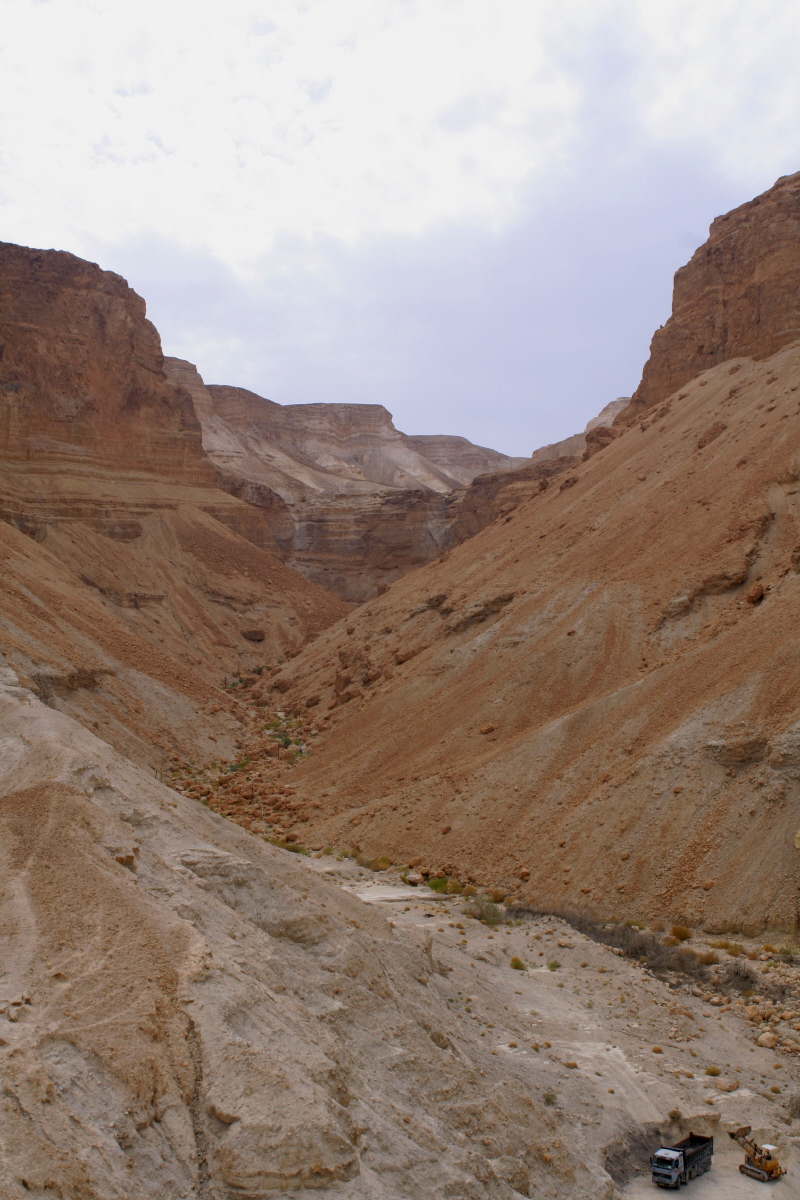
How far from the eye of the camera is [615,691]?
17734 mm

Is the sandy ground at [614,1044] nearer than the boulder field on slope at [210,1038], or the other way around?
the boulder field on slope at [210,1038]

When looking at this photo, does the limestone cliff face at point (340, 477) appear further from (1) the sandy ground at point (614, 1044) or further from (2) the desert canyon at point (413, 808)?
(1) the sandy ground at point (614, 1044)

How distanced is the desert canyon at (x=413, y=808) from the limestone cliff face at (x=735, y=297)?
0.45ft

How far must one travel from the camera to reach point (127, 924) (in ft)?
20.7

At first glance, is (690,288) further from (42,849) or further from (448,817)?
(42,849)

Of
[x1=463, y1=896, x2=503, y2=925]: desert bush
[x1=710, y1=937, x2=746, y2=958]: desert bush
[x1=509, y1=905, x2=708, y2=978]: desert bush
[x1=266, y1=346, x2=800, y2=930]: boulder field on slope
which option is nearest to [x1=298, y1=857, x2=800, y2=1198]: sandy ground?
[x1=509, y1=905, x2=708, y2=978]: desert bush

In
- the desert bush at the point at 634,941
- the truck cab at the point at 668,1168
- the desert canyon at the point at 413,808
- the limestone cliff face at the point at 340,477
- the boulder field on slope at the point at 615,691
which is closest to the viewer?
the desert canyon at the point at 413,808

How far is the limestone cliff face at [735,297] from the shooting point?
28141 mm

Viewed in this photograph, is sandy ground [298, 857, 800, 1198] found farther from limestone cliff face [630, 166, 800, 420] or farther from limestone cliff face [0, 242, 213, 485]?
limestone cliff face [0, 242, 213, 485]

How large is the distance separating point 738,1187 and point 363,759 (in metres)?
13.6

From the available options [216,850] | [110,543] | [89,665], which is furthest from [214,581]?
[216,850]

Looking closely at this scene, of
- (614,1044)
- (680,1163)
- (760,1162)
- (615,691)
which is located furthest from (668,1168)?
(615,691)

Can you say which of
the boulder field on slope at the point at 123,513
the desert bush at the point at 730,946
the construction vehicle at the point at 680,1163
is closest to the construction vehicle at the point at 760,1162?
the construction vehicle at the point at 680,1163

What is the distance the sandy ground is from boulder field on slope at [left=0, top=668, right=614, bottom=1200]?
22 cm
